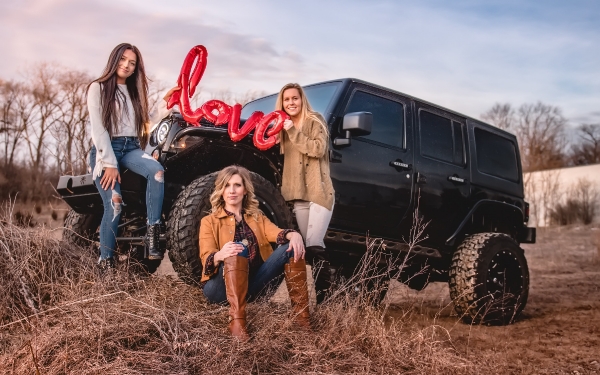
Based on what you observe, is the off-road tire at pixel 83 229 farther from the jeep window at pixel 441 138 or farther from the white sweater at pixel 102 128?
the jeep window at pixel 441 138

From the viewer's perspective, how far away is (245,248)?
11.8 feet

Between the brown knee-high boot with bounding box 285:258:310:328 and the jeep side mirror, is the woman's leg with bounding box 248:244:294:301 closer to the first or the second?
the brown knee-high boot with bounding box 285:258:310:328

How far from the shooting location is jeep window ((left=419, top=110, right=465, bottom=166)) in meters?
6.05

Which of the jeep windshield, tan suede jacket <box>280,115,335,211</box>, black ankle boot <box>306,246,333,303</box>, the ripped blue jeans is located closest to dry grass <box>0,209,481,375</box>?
the ripped blue jeans

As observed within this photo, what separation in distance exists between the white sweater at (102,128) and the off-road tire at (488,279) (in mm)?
3486

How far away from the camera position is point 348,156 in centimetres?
520

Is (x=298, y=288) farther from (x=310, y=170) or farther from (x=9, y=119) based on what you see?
(x=9, y=119)

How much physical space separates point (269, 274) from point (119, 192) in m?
1.26

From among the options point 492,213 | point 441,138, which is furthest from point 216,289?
point 492,213

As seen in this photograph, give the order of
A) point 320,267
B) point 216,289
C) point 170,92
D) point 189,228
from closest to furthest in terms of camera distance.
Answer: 1. point 216,289
2. point 189,228
3. point 320,267
4. point 170,92

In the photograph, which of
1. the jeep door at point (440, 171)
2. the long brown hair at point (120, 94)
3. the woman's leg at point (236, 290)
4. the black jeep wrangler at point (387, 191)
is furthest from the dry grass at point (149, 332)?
the jeep door at point (440, 171)

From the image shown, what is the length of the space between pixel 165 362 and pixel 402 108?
362 cm

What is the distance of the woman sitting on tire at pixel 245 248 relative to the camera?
3.65m

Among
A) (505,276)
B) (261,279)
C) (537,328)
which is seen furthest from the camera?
(505,276)
